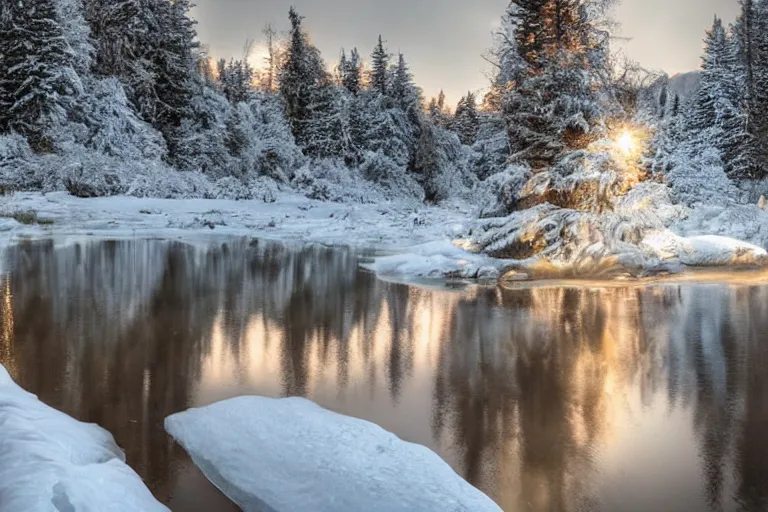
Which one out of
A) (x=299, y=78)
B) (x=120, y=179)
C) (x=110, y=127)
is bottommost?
(x=120, y=179)

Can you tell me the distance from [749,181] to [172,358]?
1662 inches

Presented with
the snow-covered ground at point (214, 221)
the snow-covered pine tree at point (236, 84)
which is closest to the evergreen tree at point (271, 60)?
the snow-covered pine tree at point (236, 84)

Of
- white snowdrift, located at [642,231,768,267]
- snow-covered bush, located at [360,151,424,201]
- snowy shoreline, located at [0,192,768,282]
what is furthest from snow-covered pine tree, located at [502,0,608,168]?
snow-covered bush, located at [360,151,424,201]

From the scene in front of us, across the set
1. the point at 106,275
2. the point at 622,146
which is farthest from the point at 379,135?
the point at 106,275

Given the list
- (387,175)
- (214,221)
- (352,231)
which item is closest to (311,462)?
(352,231)

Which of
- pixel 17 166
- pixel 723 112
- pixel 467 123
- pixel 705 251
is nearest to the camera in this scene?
pixel 705 251

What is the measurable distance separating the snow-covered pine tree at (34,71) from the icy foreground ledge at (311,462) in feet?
100

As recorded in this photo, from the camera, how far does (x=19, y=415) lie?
16.3 ft

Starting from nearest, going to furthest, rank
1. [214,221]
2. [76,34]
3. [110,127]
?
1. [214,221]
2. [110,127]
3. [76,34]

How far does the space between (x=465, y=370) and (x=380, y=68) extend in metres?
48.1

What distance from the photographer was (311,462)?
4.81m

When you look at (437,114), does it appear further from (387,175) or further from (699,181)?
(699,181)

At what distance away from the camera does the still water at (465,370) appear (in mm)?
4934

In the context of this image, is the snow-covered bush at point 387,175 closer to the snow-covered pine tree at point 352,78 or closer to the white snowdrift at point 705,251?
the snow-covered pine tree at point 352,78
